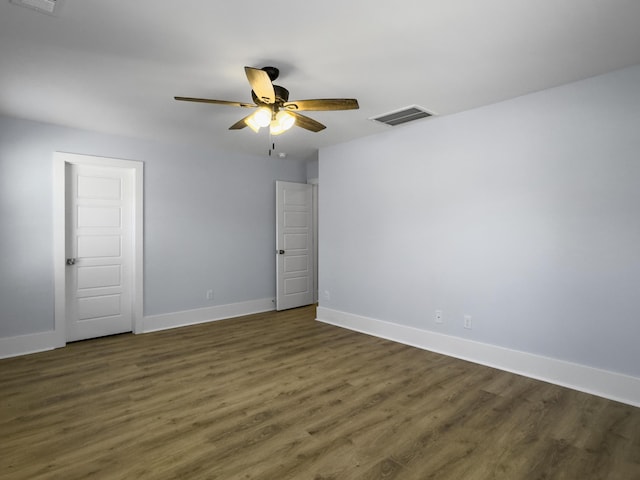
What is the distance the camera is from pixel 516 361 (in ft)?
10.7

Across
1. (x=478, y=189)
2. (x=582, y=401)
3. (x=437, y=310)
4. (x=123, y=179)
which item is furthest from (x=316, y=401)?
(x=123, y=179)

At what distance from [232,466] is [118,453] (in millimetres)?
719

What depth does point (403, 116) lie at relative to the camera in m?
3.77

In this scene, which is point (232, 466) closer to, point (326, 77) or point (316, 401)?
point (316, 401)

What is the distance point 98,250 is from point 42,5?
Result: 10.4ft

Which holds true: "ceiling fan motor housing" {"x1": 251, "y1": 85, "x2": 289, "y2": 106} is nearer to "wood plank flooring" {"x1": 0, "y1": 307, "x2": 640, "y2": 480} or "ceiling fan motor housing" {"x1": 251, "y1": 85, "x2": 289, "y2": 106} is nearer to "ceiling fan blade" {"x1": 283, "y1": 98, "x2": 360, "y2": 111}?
"ceiling fan blade" {"x1": 283, "y1": 98, "x2": 360, "y2": 111}

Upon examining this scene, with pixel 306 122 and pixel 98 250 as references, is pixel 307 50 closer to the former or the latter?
pixel 306 122

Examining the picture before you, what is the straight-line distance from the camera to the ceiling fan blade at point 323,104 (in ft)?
8.55

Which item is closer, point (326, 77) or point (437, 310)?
point (326, 77)

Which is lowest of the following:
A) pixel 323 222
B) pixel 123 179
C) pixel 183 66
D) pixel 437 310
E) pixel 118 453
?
pixel 118 453

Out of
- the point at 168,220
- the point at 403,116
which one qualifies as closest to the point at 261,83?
the point at 403,116

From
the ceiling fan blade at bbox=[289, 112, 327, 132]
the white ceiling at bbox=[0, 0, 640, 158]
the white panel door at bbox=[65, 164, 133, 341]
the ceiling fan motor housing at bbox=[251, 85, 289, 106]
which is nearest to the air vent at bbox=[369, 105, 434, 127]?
the white ceiling at bbox=[0, 0, 640, 158]

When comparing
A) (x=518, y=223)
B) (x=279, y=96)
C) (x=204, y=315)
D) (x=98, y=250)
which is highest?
(x=279, y=96)

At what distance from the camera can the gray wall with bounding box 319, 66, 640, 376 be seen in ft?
9.03
